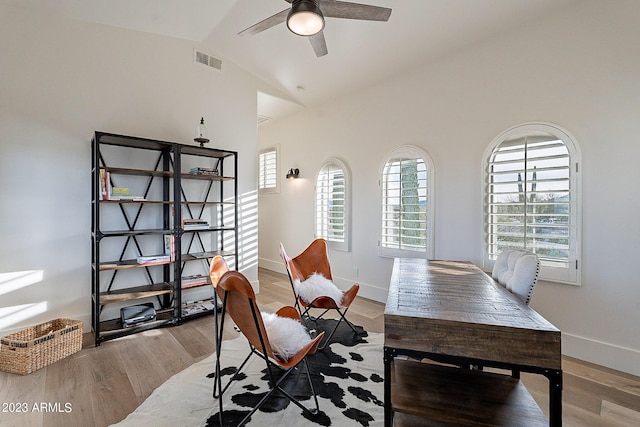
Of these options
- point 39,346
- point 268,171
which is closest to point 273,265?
point 268,171

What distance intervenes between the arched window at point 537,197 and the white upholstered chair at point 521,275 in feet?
2.79

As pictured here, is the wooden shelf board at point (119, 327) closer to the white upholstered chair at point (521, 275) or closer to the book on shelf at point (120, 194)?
the book on shelf at point (120, 194)

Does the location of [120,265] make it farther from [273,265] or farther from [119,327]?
[273,265]

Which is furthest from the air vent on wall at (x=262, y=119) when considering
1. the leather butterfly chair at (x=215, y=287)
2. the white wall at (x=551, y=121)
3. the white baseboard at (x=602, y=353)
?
the white baseboard at (x=602, y=353)

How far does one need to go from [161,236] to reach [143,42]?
2228 mm

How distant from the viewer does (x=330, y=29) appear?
10.5 ft

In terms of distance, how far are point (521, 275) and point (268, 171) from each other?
4925mm

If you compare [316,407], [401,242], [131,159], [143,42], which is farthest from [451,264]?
[143,42]

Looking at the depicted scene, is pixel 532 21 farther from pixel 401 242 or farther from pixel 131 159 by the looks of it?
pixel 131 159

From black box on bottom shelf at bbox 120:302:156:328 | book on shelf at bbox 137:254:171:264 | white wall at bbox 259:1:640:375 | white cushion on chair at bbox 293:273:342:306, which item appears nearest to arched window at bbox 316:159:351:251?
white wall at bbox 259:1:640:375

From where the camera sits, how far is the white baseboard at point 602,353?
7.48 ft

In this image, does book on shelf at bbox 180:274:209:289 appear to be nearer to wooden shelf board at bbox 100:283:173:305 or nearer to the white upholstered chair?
wooden shelf board at bbox 100:283:173:305

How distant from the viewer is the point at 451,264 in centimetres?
257

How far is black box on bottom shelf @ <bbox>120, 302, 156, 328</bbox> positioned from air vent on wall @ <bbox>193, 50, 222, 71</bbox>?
3.03 metres
